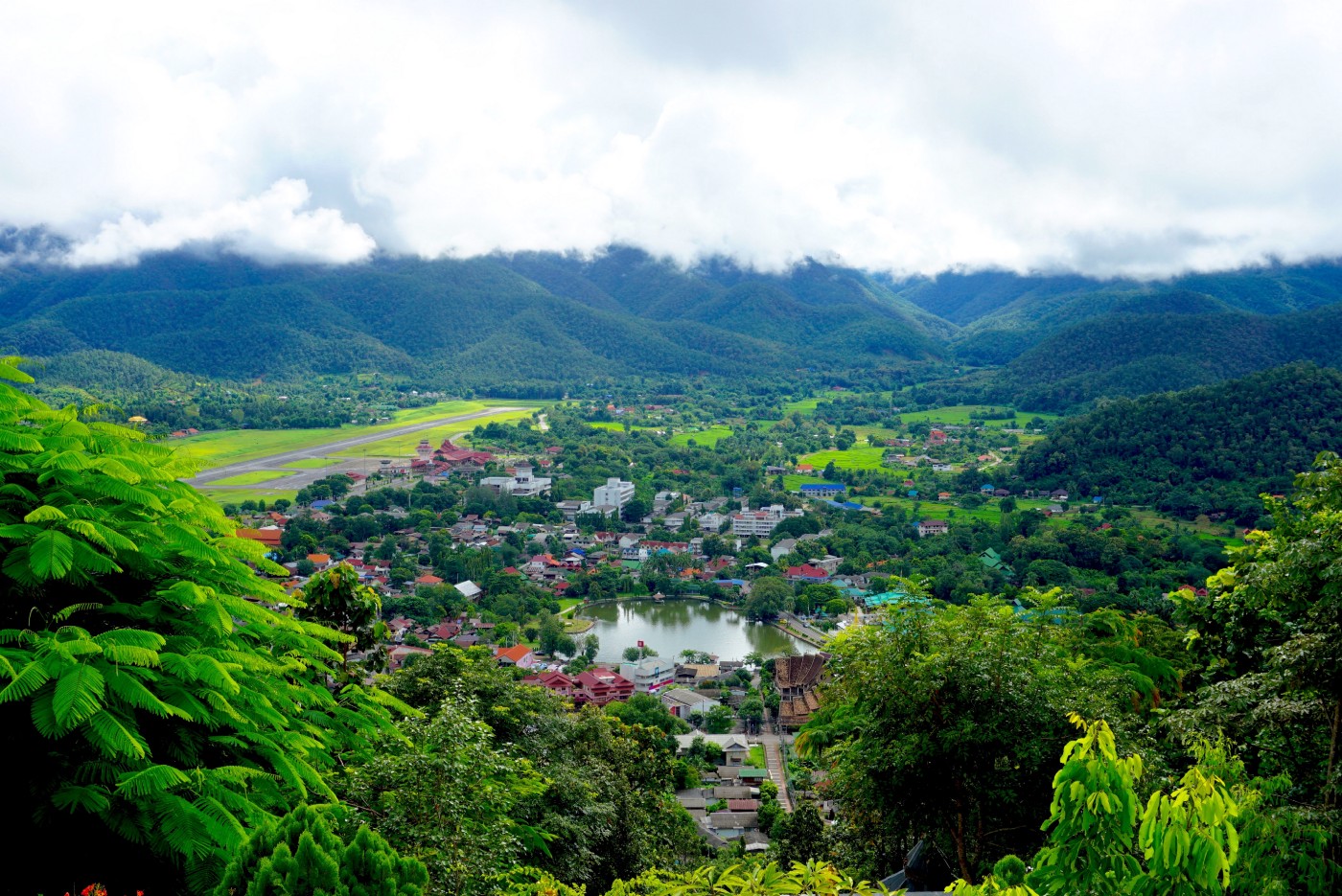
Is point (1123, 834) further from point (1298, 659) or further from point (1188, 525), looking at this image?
point (1188, 525)

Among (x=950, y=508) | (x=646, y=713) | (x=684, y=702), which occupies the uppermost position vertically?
(x=950, y=508)

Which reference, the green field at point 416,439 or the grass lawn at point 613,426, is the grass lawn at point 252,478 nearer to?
the green field at point 416,439

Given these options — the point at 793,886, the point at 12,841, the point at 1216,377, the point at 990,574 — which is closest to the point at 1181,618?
the point at 793,886

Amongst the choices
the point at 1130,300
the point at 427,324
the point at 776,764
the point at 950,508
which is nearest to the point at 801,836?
the point at 776,764

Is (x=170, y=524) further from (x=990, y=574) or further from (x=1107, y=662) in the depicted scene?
(x=990, y=574)

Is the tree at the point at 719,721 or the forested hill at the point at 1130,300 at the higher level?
the forested hill at the point at 1130,300

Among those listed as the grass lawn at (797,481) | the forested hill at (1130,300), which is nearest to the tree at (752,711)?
the grass lawn at (797,481)

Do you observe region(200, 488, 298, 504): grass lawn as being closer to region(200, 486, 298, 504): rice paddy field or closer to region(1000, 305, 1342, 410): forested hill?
region(200, 486, 298, 504): rice paddy field
